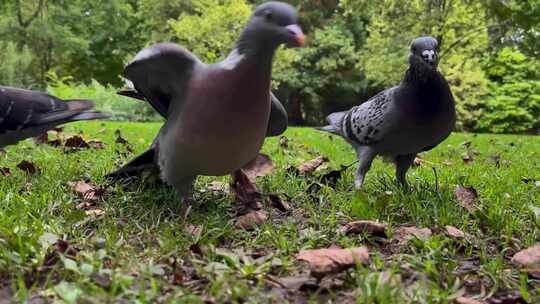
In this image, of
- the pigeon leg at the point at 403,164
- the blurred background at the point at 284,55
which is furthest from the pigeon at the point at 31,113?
the blurred background at the point at 284,55

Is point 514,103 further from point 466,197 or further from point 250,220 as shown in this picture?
point 250,220

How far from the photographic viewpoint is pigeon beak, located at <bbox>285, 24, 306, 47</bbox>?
208 centimetres

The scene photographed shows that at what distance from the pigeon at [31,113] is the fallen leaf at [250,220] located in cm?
128

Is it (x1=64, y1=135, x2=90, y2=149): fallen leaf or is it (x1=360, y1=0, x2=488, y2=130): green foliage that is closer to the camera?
(x1=64, y1=135, x2=90, y2=149): fallen leaf

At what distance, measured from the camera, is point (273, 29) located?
214cm

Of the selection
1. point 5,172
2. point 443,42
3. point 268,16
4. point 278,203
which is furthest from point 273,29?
point 443,42

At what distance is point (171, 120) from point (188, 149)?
226 mm

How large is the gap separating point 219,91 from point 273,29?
0.34 m

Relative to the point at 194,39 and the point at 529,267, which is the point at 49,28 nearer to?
the point at 194,39

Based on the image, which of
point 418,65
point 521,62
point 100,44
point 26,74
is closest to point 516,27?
point 418,65

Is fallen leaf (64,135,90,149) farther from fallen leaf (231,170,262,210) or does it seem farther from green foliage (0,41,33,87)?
green foliage (0,41,33,87)

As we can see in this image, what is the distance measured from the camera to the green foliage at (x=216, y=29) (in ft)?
64.7

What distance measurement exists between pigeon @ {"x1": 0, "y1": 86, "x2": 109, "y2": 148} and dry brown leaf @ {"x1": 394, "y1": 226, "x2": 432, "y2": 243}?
6.20 ft

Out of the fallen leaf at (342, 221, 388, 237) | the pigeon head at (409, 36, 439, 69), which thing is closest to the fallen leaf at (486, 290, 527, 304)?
the fallen leaf at (342, 221, 388, 237)
